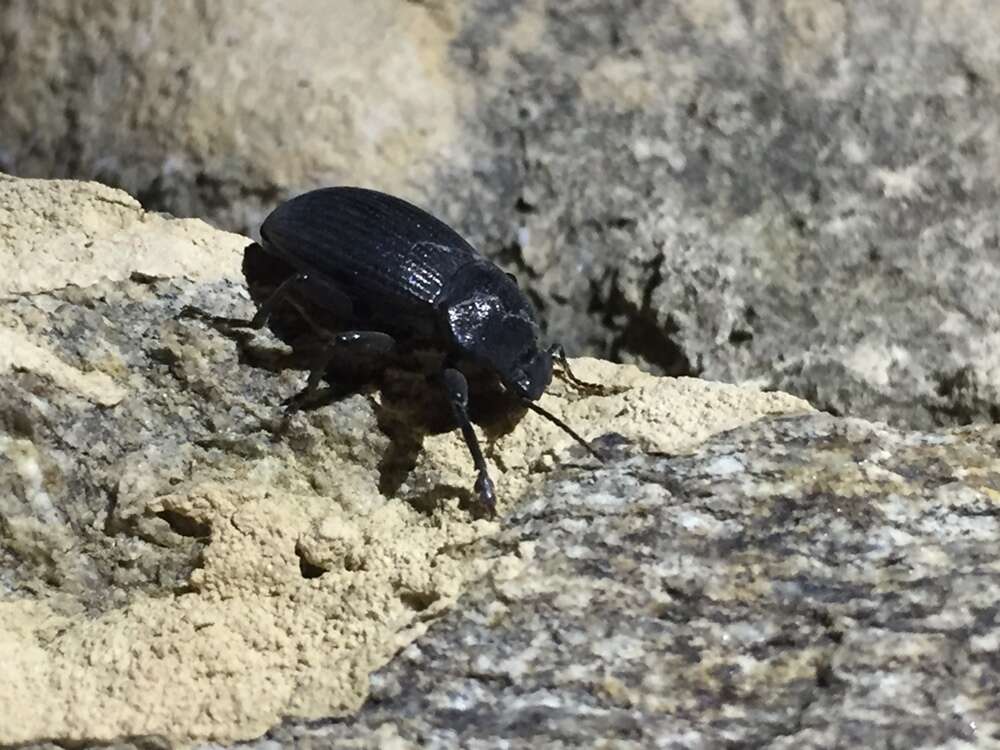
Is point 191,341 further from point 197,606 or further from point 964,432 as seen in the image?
point 964,432

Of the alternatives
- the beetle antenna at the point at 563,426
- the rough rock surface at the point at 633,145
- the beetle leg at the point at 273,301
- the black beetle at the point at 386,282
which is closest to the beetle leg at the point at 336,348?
the black beetle at the point at 386,282

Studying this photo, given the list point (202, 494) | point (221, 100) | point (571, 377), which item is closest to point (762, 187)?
point (571, 377)

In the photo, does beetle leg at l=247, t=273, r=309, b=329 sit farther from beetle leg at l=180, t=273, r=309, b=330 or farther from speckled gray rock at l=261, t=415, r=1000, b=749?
speckled gray rock at l=261, t=415, r=1000, b=749

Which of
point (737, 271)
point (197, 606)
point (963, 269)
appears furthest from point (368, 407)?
point (963, 269)

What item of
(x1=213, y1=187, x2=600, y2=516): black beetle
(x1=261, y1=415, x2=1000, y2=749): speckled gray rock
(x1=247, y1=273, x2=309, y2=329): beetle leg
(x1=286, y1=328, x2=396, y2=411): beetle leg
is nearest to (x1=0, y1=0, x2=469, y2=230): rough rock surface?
(x1=213, y1=187, x2=600, y2=516): black beetle

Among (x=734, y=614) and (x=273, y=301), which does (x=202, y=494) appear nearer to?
(x=273, y=301)

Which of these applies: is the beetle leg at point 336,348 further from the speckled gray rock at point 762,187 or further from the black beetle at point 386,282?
the speckled gray rock at point 762,187
